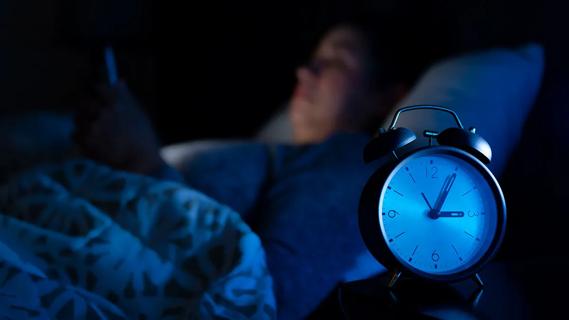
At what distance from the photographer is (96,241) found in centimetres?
92

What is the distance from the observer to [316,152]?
121 cm

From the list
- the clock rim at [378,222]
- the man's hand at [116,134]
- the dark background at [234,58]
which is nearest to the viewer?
the clock rim at [378,222]

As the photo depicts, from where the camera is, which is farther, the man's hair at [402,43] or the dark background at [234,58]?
the man's hair at [402,43]

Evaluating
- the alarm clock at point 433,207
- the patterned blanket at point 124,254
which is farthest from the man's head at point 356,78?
the alarm clock at point 433,207

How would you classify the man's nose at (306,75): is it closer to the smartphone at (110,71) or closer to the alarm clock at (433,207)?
the smartphone at (110,71)

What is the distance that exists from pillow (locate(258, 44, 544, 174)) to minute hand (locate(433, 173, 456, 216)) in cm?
24

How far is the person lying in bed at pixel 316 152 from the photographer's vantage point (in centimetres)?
98

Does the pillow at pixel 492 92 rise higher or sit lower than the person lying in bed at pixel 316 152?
higher

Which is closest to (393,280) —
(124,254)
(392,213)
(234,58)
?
(392,213)

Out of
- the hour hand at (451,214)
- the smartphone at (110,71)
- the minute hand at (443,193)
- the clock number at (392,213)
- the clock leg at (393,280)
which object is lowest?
the clock leg at (393,280)

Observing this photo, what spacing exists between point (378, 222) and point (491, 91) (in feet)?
1.81

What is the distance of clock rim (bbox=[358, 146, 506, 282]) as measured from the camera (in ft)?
2.31

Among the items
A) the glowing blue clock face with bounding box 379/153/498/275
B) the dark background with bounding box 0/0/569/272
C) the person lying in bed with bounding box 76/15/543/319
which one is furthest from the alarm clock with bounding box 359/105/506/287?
the dark background with bounding box 0/0/569/272

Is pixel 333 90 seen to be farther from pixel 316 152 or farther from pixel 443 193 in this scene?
pixel 443 193
